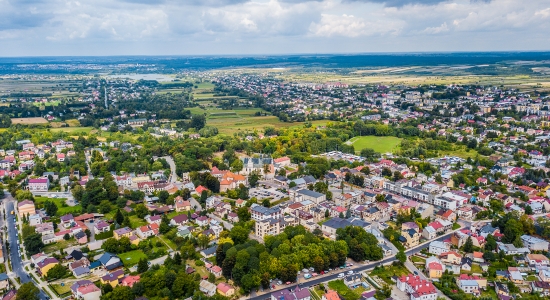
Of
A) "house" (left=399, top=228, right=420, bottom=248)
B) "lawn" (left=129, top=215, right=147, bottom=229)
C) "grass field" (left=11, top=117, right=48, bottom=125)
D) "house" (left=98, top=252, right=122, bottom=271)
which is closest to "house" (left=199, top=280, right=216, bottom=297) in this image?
"house" (left=98, top=252, right=122, bottom=271)

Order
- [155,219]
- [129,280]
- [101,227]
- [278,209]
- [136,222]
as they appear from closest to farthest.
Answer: [129,280], [101,227], [155,219], [136,222], [278,209]

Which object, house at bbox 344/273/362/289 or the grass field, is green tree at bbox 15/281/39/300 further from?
the grass field

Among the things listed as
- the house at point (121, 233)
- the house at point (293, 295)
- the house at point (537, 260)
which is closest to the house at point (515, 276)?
the house at point (537, 260)

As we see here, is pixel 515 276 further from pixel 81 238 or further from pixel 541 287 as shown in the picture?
pixel 81 238

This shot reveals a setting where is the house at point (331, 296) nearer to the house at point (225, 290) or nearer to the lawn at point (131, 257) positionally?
the house at point (225, 290)

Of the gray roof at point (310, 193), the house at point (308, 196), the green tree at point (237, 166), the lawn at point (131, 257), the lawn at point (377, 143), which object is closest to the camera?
the lawn at point (131, 257)

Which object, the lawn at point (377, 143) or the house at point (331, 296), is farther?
the lawn at point (377, 143)

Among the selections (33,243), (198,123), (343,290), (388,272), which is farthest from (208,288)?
(198,123)
